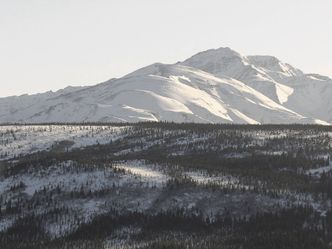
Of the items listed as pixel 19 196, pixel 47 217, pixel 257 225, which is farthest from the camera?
pixel 19 196

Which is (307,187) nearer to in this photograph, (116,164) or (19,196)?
(116,164)

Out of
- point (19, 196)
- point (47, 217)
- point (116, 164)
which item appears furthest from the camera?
point (116, 164)

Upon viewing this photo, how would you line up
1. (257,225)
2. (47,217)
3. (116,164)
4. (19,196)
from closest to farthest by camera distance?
1. (257,225)
2. (47,217)
3. (19,196)
4. (116,164)

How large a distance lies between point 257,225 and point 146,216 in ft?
75.1

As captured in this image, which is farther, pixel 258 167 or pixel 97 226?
pixel 258 167

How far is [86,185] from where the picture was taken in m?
174

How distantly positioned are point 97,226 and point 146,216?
10.1 metres

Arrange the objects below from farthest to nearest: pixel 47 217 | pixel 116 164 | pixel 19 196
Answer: pixel 116 164 → pixel 19 196 → pixel 47 217

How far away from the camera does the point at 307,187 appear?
16675 cm

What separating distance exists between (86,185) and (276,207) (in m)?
45.8

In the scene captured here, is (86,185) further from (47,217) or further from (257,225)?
(257,225)

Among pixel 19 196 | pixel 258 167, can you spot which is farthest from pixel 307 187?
pixel 19 196

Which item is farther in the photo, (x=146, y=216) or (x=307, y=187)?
(x=307, y=187)

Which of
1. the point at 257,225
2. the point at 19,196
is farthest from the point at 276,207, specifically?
the point at 19,196
